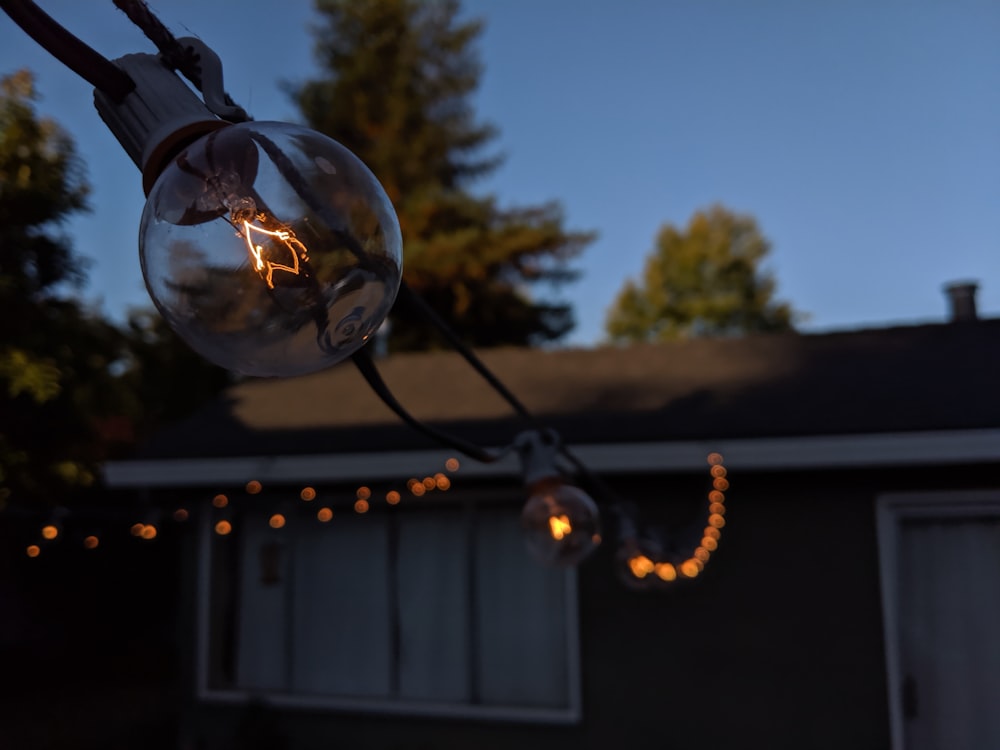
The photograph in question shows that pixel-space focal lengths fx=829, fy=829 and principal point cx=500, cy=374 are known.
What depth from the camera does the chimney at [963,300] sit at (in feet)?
24.2

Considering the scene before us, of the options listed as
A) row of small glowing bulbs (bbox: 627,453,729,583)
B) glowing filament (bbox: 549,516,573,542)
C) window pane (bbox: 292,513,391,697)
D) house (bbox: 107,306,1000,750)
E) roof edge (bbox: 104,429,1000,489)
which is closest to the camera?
glowing filament (bbox: 549,516,573,542)

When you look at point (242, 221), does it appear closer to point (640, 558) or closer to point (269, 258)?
point (269, 258)

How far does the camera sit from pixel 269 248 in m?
1.03

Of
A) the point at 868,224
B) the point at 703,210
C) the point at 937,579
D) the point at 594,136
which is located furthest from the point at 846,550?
the point at 703,210

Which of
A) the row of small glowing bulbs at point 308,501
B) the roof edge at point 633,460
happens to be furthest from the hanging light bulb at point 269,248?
the row of small glowing bulbs at point 308,501

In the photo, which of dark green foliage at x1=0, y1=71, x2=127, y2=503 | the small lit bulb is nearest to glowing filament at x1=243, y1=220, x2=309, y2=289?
the small lit bulb

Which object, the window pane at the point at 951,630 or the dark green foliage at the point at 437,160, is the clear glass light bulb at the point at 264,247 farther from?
the dark green foliage at the point at 437,160

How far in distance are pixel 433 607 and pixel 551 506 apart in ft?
12.6

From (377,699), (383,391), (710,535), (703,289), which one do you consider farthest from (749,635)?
(703,289)

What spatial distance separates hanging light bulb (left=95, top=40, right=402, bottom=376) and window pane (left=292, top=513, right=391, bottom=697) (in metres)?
5.58

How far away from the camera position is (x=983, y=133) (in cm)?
1213

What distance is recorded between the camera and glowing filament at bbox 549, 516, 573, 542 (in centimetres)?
275

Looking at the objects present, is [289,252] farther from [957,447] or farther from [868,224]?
[868,224]

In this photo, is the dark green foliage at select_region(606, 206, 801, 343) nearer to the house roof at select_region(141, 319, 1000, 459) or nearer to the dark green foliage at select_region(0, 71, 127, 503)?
the house roof at select_region(141, 319, 1000, 459)
